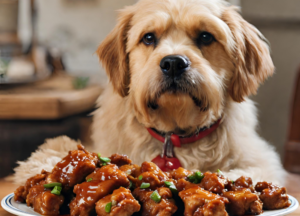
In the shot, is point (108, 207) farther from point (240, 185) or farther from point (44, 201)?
point (240, 185)

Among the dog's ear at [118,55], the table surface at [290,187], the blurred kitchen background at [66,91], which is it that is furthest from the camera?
the blurred kitchen background at [66,91]

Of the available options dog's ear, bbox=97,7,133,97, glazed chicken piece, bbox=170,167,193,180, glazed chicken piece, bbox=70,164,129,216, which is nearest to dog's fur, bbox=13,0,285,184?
dog's ear, bbox=97,7,133,97

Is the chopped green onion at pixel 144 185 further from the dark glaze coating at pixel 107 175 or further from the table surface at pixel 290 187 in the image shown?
the table surface at pixel 290 187

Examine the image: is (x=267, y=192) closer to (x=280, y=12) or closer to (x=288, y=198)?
(x=288, y=198)

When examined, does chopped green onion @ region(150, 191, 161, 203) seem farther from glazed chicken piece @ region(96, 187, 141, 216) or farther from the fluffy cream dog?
the fluffy cream dog

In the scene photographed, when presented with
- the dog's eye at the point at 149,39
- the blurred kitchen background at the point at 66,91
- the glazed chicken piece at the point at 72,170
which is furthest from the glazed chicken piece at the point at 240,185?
the blurred kitchen background at the point at 66,91

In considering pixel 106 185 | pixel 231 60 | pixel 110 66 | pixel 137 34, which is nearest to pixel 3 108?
pixel 110 66

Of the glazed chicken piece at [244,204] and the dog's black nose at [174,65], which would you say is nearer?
the glazed chicken piece at [244,204]
